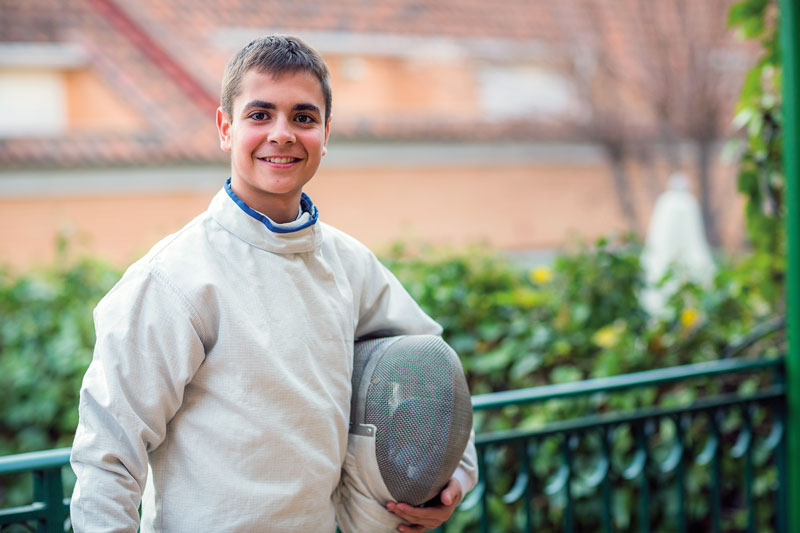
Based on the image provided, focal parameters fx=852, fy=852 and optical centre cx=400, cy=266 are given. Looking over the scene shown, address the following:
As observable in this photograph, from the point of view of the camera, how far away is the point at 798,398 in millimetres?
3045

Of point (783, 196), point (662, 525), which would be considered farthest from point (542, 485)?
point (783, 196)

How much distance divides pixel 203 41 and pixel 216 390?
425 inches

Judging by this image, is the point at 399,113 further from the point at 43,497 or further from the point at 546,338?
the point at 43,497

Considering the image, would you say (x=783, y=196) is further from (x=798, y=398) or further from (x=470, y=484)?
(x=470, y=484)

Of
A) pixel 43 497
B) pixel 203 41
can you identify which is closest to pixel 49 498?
pixel 43 497

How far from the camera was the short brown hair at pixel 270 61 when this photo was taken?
155cm

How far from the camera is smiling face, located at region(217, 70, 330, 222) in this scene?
5.09 ft

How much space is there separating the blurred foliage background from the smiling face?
1910 millimetres

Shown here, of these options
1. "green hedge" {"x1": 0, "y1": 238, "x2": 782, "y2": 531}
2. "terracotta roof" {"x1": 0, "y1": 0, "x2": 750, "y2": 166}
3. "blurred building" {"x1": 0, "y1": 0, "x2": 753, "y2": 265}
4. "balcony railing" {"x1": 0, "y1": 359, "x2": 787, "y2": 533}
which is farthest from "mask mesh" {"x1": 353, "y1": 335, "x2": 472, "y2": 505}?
"terracotta roof" {"x1": 0, "y1": 0, "x2": 750, "y2": 166}

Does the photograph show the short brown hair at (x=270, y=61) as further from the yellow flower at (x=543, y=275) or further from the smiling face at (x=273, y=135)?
the yellow flower at (x=543, y=275)

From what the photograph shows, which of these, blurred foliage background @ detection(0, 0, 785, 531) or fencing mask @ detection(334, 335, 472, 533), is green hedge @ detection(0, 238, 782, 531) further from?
fencing mask @ detection(334, 335, 472, 533)

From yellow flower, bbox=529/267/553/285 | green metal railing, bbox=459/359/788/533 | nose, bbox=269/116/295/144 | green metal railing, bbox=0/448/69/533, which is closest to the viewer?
nose, bbox=269/116/295/144

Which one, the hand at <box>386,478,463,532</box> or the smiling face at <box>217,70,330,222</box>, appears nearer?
the smiling face at <box>217,70,330,222</box>

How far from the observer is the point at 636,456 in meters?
2.90
